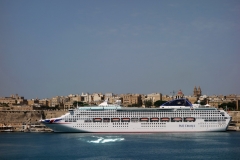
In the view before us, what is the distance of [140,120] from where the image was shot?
134ft

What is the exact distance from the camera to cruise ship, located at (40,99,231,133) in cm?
4028

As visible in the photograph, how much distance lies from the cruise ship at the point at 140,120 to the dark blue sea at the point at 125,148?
524cm

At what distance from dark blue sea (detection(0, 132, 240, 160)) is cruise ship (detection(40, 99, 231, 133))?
206 inches

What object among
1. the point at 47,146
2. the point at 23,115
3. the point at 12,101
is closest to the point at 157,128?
the point at 47,146

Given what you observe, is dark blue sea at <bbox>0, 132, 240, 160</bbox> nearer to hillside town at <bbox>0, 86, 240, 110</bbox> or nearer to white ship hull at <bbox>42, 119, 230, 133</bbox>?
white ship hull at <bbox>42, 119, 230, 133</bbox>

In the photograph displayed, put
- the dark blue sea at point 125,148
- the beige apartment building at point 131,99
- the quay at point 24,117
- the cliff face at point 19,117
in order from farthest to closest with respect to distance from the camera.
Answer: the beige apartment building at point 131,99 → the cliff face at point 19,117 → the quay at point 24,117 → the dark blue sea at point 125,148

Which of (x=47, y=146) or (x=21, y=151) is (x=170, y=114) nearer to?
(x=47, y=146)

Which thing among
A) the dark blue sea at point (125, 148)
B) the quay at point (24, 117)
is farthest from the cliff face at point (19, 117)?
the dark blue sea at point (125, 148)

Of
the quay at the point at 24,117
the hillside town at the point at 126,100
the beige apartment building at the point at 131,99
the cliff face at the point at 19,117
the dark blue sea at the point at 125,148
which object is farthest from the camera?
the beige apartment building at the point at 131,99

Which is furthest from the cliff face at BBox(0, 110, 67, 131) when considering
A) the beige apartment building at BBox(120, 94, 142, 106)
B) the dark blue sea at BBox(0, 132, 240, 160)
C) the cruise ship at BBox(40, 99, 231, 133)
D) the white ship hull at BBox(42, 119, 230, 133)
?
the beige apartment building at BBox(120, 94, 142, 106)

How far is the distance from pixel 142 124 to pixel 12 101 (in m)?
44.2

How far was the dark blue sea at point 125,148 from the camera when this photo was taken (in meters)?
25.4

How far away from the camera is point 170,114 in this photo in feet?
135

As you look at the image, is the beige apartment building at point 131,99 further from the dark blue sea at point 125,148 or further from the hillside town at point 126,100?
the dark blue sea at point 125,148
